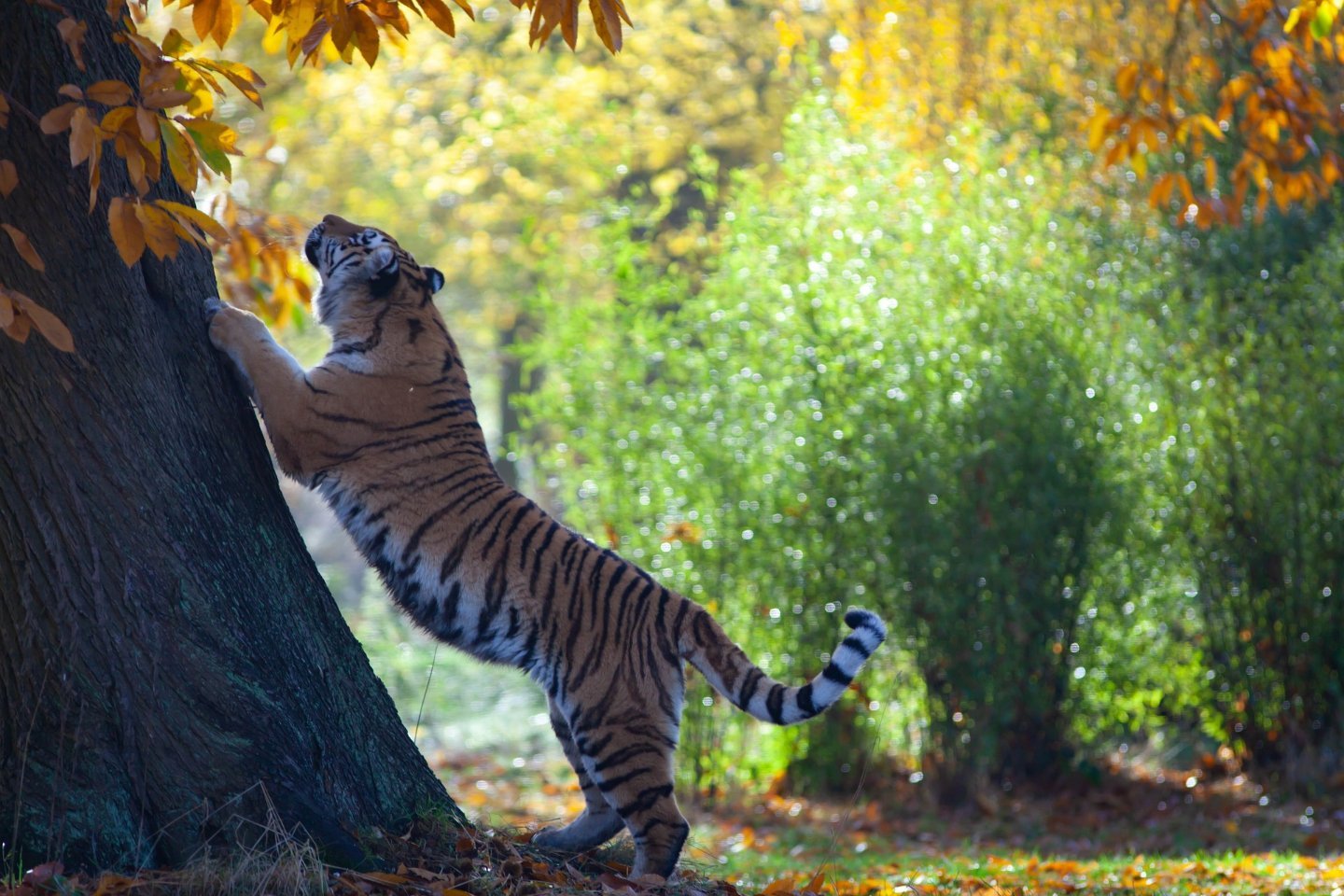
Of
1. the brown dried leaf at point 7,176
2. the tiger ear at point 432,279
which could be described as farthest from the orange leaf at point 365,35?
the tiger ear at point 432,279

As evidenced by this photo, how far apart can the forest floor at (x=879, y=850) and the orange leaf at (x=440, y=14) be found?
2.14 m

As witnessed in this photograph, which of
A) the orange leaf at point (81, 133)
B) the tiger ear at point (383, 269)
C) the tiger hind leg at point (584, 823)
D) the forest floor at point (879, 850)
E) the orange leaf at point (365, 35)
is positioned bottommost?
the forest floor at point (879, 850)

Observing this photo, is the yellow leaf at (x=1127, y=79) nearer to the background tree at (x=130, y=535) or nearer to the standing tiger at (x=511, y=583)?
the standing tiger at (x=511, y=583)

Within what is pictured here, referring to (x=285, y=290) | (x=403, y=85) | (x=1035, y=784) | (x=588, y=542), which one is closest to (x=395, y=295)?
(x=588, y=542)

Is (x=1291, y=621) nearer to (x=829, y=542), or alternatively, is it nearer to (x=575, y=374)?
(x=829, y=542)

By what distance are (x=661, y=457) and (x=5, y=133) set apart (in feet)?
18.0

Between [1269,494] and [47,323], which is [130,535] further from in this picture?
[1269,494]

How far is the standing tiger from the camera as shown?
165 inches

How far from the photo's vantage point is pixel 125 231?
10.2 feet

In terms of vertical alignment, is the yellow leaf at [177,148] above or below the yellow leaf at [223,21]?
below

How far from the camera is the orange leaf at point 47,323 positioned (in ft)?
9.65

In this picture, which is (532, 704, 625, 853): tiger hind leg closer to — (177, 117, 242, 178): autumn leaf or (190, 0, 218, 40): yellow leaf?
(177, 117, 242, 178): autumn leaf

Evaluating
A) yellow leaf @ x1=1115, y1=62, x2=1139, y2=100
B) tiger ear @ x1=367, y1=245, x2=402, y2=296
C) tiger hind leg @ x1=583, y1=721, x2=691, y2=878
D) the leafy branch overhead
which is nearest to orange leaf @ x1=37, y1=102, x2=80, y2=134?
the leafy branch overhead

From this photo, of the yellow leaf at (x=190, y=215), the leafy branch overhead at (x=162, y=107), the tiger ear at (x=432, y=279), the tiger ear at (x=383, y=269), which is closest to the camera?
the leafy branch overhead at (x=162, y=107)
